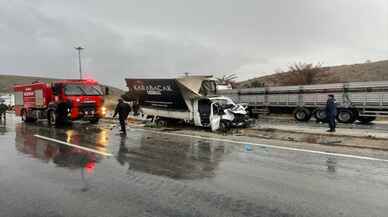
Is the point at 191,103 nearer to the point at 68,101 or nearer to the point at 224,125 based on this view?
the point at 224,125

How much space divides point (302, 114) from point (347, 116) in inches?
138

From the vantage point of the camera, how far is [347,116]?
2422 centimetres

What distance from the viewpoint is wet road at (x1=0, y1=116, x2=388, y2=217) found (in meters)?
5.68

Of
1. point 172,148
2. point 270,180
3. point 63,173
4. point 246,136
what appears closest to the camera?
point 270,180

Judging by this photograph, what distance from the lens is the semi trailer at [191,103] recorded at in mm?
18703

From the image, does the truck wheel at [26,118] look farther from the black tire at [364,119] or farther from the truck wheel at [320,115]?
the black tire at [364,119]

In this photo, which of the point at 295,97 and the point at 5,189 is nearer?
the point at 5,189

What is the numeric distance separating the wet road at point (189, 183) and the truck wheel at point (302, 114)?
15.8m

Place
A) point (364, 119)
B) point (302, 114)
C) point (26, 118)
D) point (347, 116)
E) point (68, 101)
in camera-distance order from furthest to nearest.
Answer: point (302, 114)
point (26, 118)
point (364, 119)
point (347, 116)
point (68, 101)

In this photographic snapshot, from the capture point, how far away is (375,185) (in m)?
7.18

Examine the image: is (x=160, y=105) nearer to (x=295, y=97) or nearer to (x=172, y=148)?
(x=172, y=148)

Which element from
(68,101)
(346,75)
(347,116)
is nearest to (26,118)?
(68,101)

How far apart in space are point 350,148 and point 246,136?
480 centimetres

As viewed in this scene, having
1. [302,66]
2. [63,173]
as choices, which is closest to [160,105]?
[63,173]
